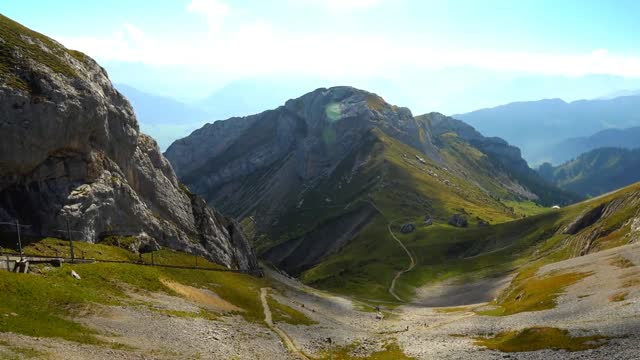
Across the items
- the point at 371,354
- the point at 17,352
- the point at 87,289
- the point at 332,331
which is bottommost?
the point at 371,354

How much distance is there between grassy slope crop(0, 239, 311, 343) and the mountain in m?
8.01

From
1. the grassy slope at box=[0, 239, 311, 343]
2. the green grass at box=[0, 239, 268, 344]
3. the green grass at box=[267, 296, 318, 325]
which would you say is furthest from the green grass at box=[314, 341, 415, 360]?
the green grass at box=[0, 239, 268, 344]

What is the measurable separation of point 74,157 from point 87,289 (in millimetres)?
50580

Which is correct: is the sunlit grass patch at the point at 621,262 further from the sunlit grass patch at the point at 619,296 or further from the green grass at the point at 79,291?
the green grass at the point at 79,291

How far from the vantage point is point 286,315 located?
→ 331 feet

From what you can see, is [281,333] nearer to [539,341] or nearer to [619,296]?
[539,341]

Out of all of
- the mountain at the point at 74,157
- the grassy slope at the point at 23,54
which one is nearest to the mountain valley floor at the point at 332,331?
the mountain at the point at 74,157

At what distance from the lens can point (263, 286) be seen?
13075 centimetres

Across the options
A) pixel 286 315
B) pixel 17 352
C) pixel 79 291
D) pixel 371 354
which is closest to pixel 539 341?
pixel 371 354

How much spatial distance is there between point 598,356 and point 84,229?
90507 mm

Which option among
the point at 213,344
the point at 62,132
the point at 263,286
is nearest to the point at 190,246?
the point at 263,286

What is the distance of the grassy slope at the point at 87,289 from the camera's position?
5169 centimetres

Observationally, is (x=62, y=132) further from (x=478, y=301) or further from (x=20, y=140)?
(x=478, y=301)

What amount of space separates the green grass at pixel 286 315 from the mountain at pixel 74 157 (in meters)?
34.3
